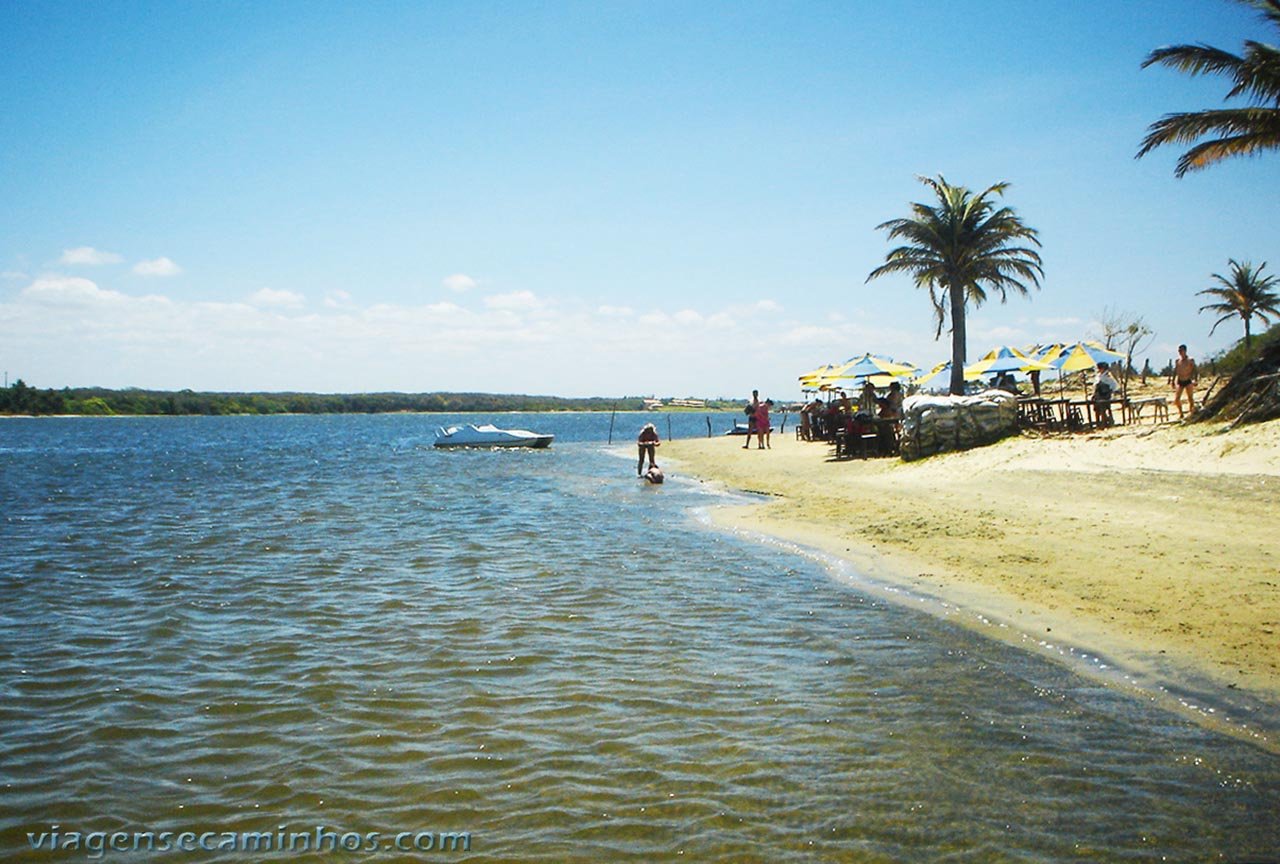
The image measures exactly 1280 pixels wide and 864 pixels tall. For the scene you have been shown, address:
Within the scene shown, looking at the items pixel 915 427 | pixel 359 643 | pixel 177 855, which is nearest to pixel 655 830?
pixel 177 855

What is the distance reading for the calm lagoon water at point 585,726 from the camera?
4594 mm

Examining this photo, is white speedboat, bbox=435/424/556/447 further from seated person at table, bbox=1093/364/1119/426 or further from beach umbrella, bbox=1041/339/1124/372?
seated person at table, bbox=1093/364/1119/426

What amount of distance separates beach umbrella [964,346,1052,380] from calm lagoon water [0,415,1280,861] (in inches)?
737

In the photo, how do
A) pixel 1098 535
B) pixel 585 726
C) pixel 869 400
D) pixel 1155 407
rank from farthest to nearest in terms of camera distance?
pixel 869 400 < pixel 1155 407 < pixel 1098 535 < pixel 585 726

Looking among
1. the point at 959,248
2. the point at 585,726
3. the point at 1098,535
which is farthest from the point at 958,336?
the point at 585,726

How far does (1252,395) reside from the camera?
1650cm

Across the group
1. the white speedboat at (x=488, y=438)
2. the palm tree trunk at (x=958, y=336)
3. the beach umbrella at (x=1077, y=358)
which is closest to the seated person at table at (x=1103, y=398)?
the beach umbrella at (x=1077, y=358)

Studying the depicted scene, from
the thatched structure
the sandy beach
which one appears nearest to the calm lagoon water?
the sandy beach

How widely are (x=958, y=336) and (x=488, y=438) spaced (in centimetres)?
3378

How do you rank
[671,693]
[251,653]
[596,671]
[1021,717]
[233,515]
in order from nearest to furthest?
1. [1021,717]
2. [671,693]
3. [596,671]
4. [251,653]
5. [233,515]

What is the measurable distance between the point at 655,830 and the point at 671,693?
2274mm

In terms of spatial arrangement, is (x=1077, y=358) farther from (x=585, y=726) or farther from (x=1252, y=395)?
(x=585, y=726)

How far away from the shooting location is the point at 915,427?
22.5m

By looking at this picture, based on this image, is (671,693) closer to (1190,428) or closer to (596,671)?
(596,671)
